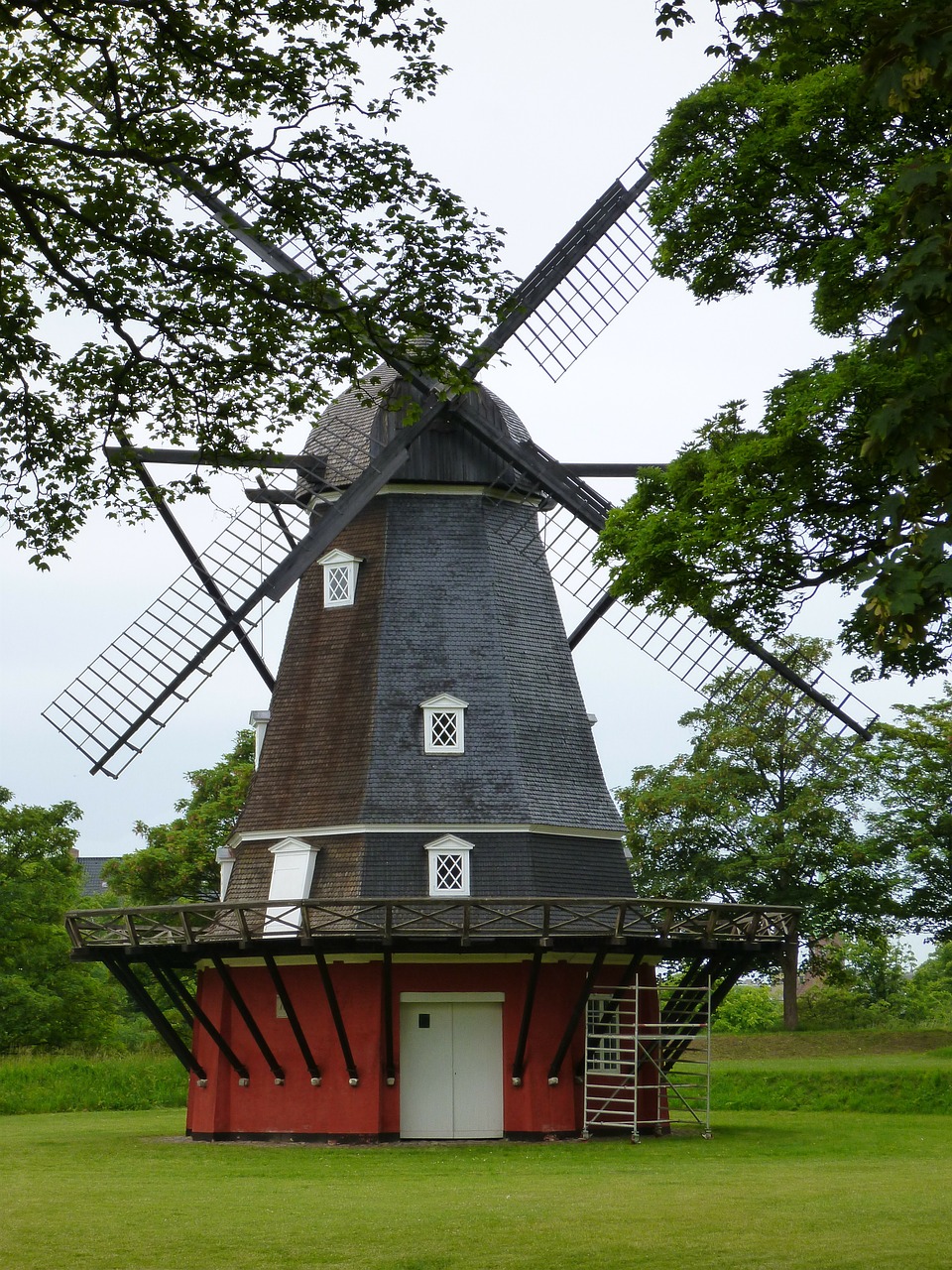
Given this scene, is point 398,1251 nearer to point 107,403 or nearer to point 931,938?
point 107,403

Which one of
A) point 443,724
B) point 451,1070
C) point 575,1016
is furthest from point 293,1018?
point 443,724

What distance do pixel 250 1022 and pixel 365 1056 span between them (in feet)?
5.41

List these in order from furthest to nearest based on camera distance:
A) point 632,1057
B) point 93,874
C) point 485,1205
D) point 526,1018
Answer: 1. point 93,874
2. point 632,1057
3. point 526,1018
4. point 485,1205

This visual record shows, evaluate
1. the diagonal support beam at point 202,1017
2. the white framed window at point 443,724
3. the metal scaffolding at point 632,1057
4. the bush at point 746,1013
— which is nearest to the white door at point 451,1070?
the metal scaffolding at point 632,1057

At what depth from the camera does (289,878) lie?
2203 cm

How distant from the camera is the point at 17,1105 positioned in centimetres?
2948

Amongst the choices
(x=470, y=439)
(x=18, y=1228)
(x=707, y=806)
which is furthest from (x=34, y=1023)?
(x=18, y=1228)

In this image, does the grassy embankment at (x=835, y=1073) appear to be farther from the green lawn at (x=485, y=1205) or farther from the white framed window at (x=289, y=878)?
the white framed window at (x=289, y=878)

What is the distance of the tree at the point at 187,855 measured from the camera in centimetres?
3847

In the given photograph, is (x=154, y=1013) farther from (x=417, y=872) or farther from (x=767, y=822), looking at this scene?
(x=767, y=822)

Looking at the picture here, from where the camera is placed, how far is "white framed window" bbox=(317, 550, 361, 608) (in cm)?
2397

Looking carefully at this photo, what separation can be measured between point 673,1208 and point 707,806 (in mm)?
25770

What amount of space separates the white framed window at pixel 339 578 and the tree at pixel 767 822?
51.8ft

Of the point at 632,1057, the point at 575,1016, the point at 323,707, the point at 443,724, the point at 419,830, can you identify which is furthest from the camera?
the point at 323,707
